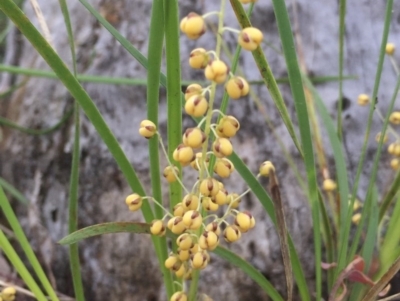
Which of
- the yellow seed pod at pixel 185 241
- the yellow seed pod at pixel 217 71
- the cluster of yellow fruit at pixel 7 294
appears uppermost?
the yellow seed pod at pixel 217 71

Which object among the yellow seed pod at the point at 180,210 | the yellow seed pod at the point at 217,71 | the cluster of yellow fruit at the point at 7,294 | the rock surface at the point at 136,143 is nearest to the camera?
the yellow seed pod at the point at 217,71

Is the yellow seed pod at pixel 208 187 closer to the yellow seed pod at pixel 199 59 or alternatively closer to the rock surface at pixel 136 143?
the yellow seed pod at pixel 199 59

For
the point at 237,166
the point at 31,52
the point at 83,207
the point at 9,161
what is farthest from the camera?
the point at 31,52

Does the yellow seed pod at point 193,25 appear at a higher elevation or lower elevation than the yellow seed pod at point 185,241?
higher

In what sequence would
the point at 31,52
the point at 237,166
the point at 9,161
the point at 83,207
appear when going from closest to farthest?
1. the point at 237,166
2. the point at 83,207
3. the point at 9,161
4. the point at 31,52

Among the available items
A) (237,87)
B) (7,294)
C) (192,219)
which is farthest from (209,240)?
(7,294)

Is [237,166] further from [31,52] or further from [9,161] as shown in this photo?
[31,52]

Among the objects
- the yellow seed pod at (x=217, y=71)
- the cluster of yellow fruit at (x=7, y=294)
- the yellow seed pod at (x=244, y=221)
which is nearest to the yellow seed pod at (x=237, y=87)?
the yellow seed pod at (x=217, y=71)

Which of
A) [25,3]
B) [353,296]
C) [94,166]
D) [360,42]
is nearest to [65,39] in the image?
[25,3]
